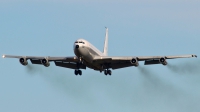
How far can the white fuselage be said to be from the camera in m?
122

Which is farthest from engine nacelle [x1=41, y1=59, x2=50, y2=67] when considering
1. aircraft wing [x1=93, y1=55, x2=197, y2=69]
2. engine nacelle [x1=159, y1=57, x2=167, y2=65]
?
engine nacelle [x1=159, y1=57, x2=167, y2=65]

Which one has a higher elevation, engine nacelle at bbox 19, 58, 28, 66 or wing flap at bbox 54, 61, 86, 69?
engine nacelle at bbox 19, 58, 28, 66

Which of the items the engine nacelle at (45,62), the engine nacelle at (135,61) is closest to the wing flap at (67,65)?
the engine nacelle at (45,62)

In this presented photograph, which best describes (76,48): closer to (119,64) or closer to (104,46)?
(119,64)

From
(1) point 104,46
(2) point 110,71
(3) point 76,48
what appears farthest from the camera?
(1) point 104,46

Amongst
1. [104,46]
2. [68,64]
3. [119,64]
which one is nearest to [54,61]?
[68,64]

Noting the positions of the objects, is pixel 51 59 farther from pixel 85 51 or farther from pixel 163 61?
pixel 163 61

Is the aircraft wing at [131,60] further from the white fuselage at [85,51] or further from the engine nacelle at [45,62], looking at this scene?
the engine nacelle at [45,62]

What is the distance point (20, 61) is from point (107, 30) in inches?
1455

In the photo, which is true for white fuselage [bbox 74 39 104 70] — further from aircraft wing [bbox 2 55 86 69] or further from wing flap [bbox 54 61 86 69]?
wing flap [bbox 54 61 86 69]

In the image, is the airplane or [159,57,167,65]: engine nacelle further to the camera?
[159,57,167,65]: engine nacelle

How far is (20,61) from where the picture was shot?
424 ft

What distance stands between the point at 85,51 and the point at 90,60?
8.58ft

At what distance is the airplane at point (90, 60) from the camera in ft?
404
